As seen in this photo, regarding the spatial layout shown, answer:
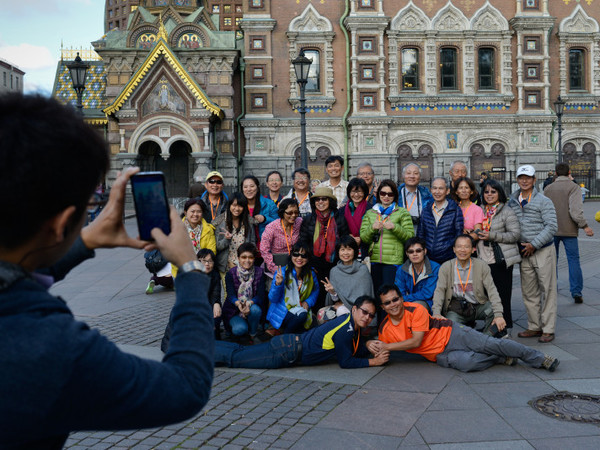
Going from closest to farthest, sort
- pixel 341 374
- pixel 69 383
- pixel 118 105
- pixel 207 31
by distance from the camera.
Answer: pixel 69 383 → pixel 341 374 → pixel 118 105 → pixel 207 31

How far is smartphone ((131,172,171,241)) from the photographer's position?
1660 millimetres

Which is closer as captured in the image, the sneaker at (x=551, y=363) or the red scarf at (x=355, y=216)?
the sneaker at (x=551, y=363)

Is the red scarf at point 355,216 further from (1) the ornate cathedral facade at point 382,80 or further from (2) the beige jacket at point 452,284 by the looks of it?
(1) the ornate cathedral facade at point 382,80

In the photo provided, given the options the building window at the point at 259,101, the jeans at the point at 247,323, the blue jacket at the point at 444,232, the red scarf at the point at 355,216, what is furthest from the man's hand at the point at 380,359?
the building window at the point at 259,101

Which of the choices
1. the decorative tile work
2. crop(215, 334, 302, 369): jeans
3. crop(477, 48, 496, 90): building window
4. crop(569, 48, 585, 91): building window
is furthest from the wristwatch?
crop(569, 48, 585, 91): building window

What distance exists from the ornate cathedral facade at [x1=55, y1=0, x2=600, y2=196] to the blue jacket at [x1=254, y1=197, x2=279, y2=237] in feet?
62.0

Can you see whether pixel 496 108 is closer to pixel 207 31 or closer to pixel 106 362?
pixel 207 31

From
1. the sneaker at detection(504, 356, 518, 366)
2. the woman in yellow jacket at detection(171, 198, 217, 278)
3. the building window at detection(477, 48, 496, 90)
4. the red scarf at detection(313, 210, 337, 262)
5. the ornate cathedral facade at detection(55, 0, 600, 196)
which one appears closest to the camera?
the sneaker at detection(504, 356, 518, 366)

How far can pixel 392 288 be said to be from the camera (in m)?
6.03

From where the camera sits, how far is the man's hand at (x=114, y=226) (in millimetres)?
1689

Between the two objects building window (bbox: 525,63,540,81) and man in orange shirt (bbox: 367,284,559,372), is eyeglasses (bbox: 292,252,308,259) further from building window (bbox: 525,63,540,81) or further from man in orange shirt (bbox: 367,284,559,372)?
building window (bbox: 525,63,540,81)

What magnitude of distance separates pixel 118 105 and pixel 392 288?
874 inches

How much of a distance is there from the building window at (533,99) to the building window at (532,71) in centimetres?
65

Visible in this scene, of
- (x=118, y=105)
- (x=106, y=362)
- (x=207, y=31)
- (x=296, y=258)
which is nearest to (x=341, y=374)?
(x=296, y=258)
